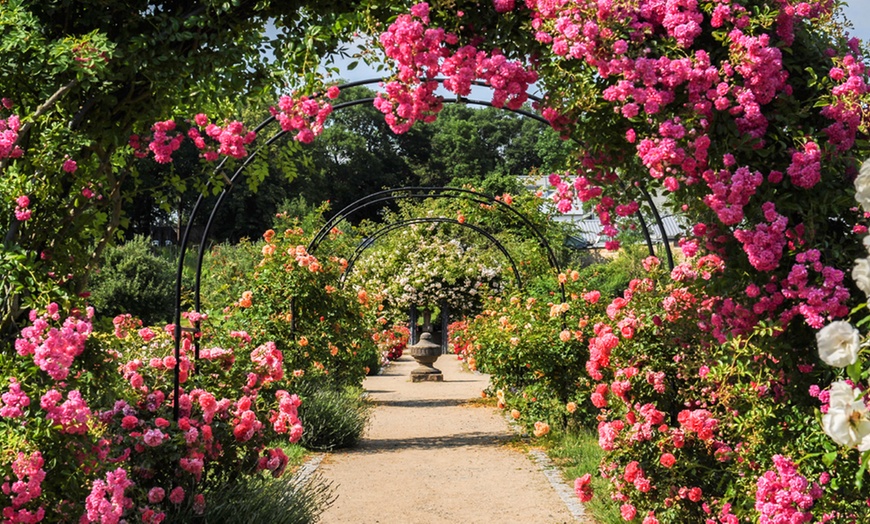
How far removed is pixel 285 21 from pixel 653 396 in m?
2.88

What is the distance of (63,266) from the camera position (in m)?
3.61

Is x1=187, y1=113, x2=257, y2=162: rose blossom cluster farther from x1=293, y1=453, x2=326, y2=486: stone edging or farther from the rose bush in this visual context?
x1=293, y1=453, x2=326, y2=486: stone edging

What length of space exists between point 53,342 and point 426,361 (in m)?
13.2

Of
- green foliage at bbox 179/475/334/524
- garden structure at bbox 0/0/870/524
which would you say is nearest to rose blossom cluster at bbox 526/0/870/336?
garden structure at bbox 0/0/870/524

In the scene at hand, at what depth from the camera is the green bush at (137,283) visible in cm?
2025

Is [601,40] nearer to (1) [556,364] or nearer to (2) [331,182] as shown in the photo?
(1) [556,364]

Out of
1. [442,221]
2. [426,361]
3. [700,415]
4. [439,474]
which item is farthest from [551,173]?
[426,361]

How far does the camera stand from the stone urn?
1561 centimetres

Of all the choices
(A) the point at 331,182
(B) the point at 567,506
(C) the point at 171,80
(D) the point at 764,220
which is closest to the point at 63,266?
(C) the point at 171,80

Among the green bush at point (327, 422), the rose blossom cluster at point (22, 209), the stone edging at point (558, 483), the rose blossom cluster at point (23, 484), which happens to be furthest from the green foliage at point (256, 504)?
the green bush at point (327, 422)

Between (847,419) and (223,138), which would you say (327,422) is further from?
(847,419)

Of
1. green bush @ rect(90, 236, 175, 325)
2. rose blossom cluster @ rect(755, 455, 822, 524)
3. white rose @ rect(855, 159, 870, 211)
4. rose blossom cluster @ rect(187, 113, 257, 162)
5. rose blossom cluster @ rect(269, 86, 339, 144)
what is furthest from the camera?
green bush @ rect(90, 236, 175, 325)

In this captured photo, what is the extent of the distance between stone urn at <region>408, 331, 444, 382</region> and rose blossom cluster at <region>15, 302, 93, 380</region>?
12.3 m

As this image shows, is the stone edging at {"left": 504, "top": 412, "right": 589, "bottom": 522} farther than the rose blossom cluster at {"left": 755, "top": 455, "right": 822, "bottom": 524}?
Yes
